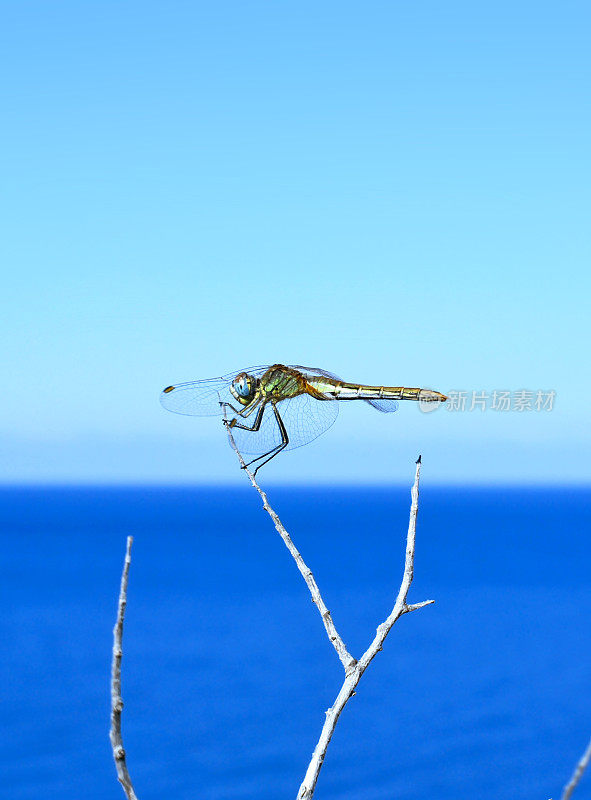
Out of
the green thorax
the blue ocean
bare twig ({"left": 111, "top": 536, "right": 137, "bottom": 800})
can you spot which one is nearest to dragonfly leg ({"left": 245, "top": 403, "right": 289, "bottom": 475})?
the green thorax

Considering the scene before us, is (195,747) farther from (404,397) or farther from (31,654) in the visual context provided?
(404,397)

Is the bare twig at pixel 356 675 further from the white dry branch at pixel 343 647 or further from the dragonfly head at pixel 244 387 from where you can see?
the dragonfly head at pixel 244 387

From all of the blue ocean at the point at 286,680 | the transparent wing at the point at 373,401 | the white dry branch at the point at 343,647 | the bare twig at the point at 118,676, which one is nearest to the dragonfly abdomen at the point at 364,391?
the transparent wing at the point at 373,401

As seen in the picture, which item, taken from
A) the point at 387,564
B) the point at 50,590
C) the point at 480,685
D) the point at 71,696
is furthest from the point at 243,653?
the point at 387,564

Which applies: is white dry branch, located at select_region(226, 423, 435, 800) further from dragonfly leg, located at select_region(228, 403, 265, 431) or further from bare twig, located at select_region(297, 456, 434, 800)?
dragonfly leg, located at select_region(228, 403, 265, 431)

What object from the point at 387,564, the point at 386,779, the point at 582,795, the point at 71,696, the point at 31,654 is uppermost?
the point at 387,564

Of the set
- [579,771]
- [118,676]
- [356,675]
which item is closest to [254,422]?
[356,675]
